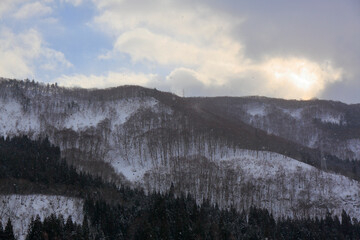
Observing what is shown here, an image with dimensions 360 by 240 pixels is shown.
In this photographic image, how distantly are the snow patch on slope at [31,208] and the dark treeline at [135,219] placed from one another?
3256 mm

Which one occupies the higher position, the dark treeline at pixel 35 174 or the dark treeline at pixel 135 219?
the dark treeline at pixel 35 174

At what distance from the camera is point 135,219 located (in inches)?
4085

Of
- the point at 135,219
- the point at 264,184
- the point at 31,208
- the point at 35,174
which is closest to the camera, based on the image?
the point at 135,219

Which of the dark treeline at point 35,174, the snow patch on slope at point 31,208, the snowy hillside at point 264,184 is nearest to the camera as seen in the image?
the snow patch on slope at point 31,208

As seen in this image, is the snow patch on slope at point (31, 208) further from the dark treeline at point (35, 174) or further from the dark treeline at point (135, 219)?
the dark treeline at point (35, 174)

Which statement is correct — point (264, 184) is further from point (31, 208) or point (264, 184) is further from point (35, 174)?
point (31, 208)

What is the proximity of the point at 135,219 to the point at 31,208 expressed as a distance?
29193mm

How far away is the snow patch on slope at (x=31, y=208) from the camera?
98.9m

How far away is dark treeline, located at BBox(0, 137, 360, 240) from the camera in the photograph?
287 ft

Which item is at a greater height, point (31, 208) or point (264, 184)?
point (264, 184)

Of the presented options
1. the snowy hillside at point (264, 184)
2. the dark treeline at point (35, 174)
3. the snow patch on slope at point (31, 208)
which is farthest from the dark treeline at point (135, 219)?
the snowy hillside at point (264, 184)

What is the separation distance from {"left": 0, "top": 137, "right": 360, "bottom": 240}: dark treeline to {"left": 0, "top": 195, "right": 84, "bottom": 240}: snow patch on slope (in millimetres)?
3256

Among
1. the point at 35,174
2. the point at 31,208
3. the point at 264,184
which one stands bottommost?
Answer: the point at 31,208

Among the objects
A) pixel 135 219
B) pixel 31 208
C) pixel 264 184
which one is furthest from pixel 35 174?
pixel 264 184
